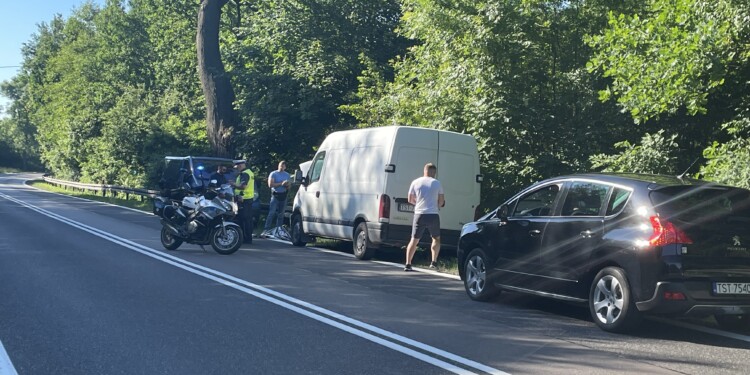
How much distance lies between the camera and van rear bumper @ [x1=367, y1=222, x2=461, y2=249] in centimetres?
1352

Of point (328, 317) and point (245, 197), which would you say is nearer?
point (328, 317)

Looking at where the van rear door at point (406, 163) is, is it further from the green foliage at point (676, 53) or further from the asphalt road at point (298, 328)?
the green foliage at point (676, 53)

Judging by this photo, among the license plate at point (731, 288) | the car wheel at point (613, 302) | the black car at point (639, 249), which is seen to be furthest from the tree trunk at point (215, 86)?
the license plate at point (731, 288)

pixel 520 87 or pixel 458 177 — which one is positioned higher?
pixel 520 87

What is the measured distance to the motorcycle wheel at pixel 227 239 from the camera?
14.4 m

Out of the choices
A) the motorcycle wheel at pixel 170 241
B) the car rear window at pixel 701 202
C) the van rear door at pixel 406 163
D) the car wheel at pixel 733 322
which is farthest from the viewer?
the motorcycle wheel at pixel 170 241

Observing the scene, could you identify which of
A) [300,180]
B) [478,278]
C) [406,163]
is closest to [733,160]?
[478,278]

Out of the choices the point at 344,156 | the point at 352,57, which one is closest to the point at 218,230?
the point at 344,156

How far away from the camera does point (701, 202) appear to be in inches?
296

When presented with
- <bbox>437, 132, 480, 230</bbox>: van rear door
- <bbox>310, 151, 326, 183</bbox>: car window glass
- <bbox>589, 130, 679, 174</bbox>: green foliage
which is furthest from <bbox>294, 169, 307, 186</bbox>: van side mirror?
<bbox>589, 130, 679, 174</bbox>: green foliage

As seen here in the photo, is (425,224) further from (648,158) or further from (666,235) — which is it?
(666,235)

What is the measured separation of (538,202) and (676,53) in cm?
355

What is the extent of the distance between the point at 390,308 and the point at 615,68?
597 cm

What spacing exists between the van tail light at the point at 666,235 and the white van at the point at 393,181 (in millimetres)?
6493
